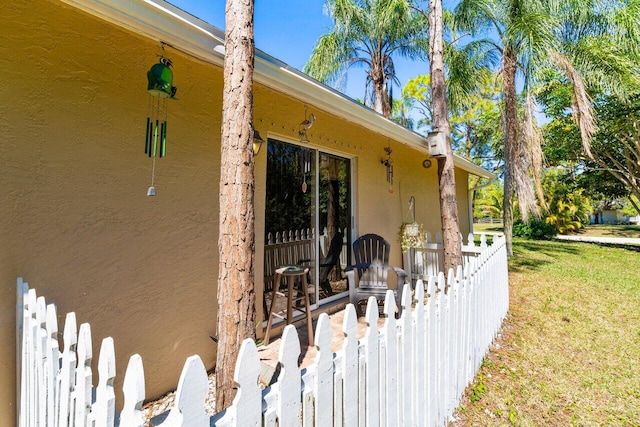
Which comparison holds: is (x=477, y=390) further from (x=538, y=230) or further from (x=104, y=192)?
(x=538, y=230)

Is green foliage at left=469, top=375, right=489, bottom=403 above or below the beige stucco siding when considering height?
below

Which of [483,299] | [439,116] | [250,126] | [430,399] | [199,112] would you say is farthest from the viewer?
[439,116]

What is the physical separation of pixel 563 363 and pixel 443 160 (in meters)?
2.82

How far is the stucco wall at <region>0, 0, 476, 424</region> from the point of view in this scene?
6.68 ft

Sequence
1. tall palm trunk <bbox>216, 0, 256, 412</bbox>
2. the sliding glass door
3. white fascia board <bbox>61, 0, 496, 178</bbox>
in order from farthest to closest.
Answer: the sliding glass door < white fascia board <bbox>61, 0, 496, 178</bbox> < tall palm trunk <bbox>216, 0, 256, 412</bbox>

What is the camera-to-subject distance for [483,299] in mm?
3279

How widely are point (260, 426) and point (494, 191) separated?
26.8m

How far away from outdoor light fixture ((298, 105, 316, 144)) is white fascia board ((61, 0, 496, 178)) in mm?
384

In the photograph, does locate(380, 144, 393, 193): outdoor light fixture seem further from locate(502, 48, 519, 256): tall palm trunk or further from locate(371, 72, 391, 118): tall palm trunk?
locate(371, 72, 391, 118): tall palm trunk

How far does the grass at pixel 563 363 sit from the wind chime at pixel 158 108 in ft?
10.6

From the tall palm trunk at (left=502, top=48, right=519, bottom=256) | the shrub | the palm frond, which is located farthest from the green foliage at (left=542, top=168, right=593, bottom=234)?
the palm frond

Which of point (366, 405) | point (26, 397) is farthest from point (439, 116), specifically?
point (26, 397)

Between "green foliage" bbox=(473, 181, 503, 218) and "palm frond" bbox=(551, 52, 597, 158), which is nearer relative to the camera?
"palm frond" bbox=(551, 52, 597, 158)

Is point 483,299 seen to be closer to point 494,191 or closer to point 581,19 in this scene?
point 581,19
